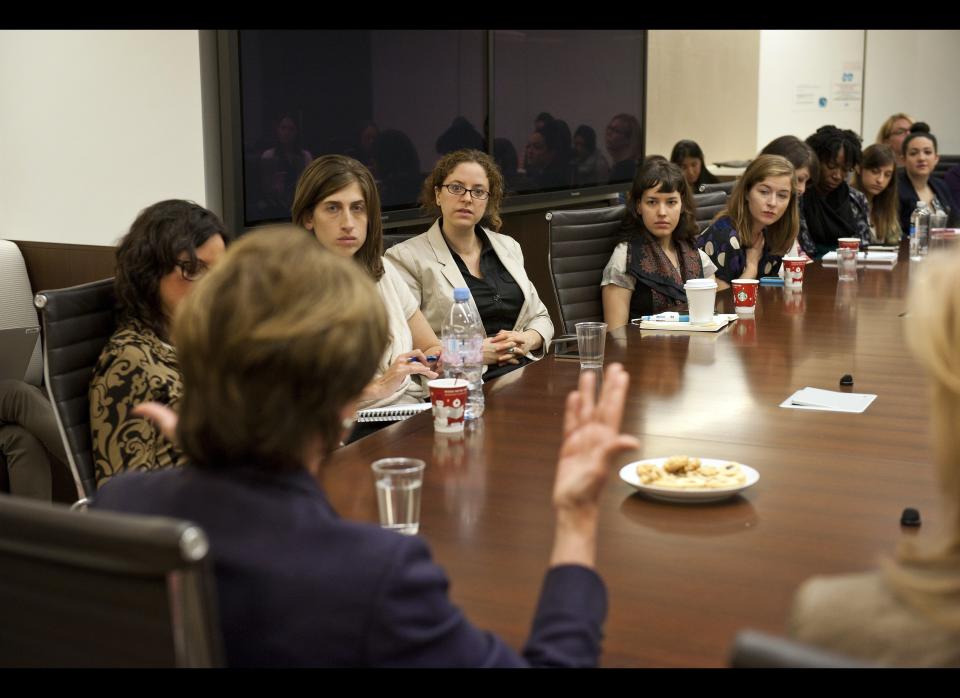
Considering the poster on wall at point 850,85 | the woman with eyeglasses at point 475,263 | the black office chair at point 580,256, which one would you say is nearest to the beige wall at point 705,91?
the poster on wall at point 850,85

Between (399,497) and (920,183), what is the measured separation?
591cm

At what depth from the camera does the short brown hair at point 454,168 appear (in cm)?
380

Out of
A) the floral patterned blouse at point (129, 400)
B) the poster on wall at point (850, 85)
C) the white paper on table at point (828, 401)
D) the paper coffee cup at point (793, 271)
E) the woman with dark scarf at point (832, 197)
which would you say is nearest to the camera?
the floral patterned blouse at point (129, 400)

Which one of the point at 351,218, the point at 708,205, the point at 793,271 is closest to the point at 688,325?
the point at 793,271

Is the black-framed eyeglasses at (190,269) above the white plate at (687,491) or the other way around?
above

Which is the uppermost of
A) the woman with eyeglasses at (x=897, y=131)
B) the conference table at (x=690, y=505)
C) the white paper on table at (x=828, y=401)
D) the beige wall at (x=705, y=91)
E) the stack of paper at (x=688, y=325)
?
the beige wall at (x=705, y=91)

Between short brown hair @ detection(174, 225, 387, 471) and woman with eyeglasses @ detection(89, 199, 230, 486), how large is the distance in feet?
3.31

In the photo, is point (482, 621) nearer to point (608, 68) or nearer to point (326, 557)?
point (326, 557)

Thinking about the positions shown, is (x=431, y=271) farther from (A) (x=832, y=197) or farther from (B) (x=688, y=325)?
(A) (x=832, y=197)

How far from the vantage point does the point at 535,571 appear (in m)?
1.58

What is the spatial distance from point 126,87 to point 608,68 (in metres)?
3.90

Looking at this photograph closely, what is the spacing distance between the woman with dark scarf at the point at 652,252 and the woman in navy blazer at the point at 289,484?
9.91ft

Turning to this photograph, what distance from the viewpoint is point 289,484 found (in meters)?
1.12

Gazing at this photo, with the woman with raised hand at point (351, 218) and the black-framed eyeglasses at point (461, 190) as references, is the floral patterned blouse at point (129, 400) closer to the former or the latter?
the woman with raised hand at point (351, 218)
